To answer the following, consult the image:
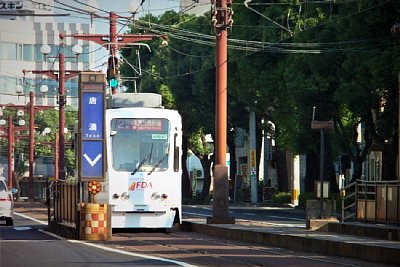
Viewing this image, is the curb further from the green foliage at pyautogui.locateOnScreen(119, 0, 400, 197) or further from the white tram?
the green foliage at pyautogui.locateOnScreen(119, 0, 400, 197)

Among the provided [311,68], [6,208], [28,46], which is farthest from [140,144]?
[28,46]

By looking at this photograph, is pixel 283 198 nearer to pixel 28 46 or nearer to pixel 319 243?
pixel 319 243

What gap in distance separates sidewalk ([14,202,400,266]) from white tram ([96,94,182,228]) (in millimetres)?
1613

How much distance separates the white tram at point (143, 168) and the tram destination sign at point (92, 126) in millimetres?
4085

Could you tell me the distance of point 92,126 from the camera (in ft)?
97.7

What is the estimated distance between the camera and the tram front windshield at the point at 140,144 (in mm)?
34469

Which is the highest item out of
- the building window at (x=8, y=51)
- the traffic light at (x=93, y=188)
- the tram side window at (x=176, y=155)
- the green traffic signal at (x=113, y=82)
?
the building window at (x=8, y=51)

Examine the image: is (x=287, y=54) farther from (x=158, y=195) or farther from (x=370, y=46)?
(x=158, y=195)

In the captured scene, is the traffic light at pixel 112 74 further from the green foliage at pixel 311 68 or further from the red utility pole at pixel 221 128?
the red utility pole at pixel 221 128

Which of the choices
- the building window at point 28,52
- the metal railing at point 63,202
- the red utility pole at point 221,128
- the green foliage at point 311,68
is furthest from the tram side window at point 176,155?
the building window at point 28,52

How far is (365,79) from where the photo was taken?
52312mm

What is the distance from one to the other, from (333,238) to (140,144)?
29.6 ft

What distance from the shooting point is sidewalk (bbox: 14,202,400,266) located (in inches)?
931

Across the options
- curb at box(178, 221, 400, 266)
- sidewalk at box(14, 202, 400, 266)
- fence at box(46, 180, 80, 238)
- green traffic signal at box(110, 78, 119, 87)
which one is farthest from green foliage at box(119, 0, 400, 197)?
curb at box(178, 221, 400, 266)
